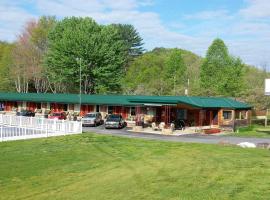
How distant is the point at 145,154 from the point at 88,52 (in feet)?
160

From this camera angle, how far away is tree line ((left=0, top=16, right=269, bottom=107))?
69.4 meters

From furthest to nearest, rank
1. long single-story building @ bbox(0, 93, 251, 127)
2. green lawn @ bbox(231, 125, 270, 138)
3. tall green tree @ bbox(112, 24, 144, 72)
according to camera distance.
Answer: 1. tall green tree @ bbox(112, 24, 144, 72)
2. long single-story building @ bbox(0, 93, 251, 127)
3. green lawn @ bbox(231, 125, 270, 138)

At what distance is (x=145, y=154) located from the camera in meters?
22.6

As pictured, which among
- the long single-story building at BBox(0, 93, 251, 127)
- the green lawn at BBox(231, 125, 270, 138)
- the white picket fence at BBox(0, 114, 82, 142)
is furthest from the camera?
the long single-story building at BBox(0, 93, 251, 127)

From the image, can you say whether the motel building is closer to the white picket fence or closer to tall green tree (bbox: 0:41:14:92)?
the white picket fence

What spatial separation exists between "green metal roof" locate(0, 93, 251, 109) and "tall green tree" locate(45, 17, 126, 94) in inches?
400

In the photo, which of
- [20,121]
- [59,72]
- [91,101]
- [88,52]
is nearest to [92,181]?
[20,121]

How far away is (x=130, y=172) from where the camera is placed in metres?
17.0

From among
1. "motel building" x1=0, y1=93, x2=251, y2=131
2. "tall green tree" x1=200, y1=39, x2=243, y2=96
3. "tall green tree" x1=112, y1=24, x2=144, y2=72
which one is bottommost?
"motel building" x1=0, y1=93, x2=251, y2=131

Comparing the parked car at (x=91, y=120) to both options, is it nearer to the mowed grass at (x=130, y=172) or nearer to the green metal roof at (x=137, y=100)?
the green metal roof at (x=137, y=100)

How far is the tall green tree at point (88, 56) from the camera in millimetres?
69688

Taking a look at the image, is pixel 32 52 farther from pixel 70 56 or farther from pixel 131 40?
pixel 131 40

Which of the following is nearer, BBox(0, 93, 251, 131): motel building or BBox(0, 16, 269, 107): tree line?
BBox(0, 93, 251, 131): motel building

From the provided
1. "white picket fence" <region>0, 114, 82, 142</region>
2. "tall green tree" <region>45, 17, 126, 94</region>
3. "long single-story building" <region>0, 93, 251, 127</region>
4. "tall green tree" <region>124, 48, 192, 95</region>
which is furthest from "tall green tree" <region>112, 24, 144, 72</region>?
"white picket fence" <region>0, 114, 82, 142</region>
